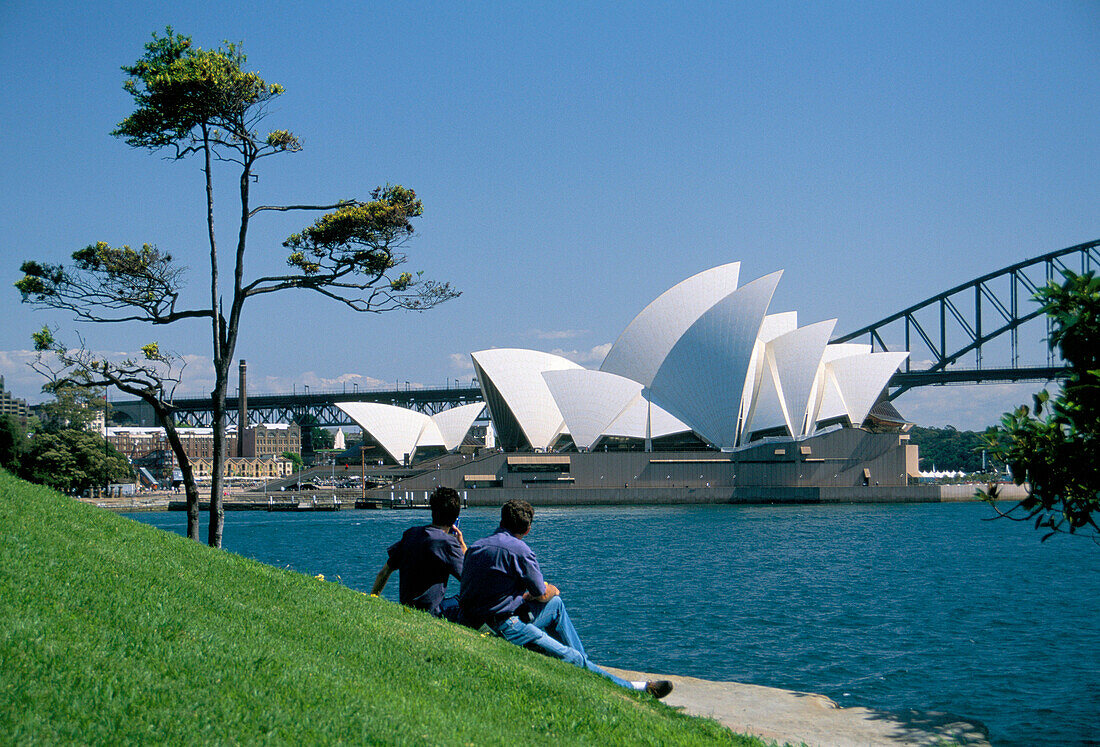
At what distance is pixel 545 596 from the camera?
6848 mm

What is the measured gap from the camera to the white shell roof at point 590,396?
6425cm

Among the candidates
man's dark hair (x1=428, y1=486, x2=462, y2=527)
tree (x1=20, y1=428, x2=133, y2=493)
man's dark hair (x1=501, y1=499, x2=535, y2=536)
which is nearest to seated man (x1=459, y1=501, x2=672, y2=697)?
man's dark hair (x1=501, y1=499, x2=535, y2=536)

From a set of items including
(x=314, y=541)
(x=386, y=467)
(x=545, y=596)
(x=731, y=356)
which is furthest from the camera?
(x=386, y=467)

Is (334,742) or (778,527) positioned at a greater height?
(334,742)

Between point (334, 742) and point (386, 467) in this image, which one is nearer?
point (334, 742)

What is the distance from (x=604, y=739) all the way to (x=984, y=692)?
7870 millimetres

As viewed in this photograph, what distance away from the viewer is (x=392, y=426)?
80.6 metres

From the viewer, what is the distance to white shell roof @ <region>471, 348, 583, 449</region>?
6731 cm

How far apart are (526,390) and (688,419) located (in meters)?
12.4

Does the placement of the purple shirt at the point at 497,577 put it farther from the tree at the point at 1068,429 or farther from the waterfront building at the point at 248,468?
the waterfront building at the point at 248,468

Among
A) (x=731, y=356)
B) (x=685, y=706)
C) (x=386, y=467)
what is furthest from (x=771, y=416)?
(x=685, y=706)

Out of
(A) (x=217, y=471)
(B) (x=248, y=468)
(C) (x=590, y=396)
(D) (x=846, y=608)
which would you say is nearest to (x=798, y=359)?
(C) (x=590, y=396)

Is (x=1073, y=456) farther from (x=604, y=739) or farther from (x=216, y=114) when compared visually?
(x=216, y=114)

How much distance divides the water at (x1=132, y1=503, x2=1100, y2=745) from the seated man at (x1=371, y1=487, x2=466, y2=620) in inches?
200
